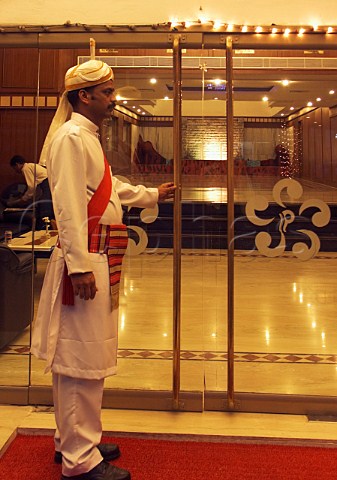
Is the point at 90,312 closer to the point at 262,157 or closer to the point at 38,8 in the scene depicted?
the point at 262,157

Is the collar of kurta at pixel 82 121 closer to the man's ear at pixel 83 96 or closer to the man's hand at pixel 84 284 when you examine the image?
the man's ear at pixel 83 96

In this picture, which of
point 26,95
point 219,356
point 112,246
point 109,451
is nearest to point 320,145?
point 219,356

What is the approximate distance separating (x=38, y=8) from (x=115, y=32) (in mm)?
421

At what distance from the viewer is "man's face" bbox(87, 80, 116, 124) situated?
2.06 meters

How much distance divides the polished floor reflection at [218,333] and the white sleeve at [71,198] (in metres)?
0.94

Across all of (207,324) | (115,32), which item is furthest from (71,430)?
(207,324)

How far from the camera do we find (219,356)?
11.4 feet

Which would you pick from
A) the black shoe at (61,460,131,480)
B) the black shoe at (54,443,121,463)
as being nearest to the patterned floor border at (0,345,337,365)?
the black shoe at (54,443,121,463)

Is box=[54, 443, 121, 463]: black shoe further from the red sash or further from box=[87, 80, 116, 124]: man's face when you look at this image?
box=[87, 80, 116, 124]: man's face

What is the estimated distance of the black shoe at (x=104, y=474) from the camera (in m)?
2.00

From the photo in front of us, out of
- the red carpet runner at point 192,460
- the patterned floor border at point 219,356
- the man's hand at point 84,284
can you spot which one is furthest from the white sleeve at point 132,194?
the patterned floor border at point 219,356

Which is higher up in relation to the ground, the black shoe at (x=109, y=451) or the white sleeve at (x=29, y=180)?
the white sleeve at (x=29, y=180)

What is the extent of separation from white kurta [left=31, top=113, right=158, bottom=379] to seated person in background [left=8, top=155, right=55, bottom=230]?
92cm

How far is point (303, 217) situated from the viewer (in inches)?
113
